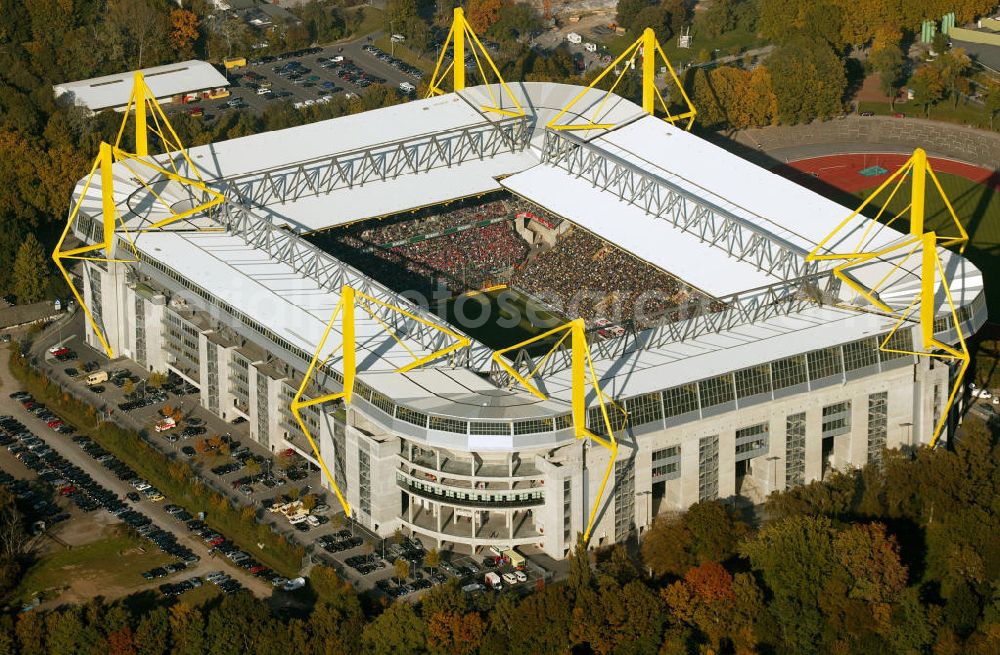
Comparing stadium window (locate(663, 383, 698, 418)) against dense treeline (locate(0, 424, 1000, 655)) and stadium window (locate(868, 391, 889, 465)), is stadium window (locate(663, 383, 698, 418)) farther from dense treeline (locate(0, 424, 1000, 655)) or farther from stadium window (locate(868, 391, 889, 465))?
stadium window (locate(868, 391, 889, 465))

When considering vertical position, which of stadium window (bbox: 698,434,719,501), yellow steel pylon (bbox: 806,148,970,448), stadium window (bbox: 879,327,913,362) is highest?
yellow steel pylon (bbox: 806,148,970,448)

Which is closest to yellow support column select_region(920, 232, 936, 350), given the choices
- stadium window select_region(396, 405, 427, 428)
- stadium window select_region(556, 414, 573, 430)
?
stadium window select_region(556, 414, 573, 430)

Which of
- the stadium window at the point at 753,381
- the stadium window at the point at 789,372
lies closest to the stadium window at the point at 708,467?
the stadium window at the point at 753,381

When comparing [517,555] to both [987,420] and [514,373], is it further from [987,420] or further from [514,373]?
[987,420]

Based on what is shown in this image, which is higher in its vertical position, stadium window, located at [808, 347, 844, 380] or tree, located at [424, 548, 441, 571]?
stadium window, located at [808, 347, 844, 380]

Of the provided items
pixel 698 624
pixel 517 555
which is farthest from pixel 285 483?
pixel 698 624

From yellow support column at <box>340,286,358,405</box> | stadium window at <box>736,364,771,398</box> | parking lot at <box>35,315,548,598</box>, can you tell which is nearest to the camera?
yellow support column at <box>340,286,358,405</box>
